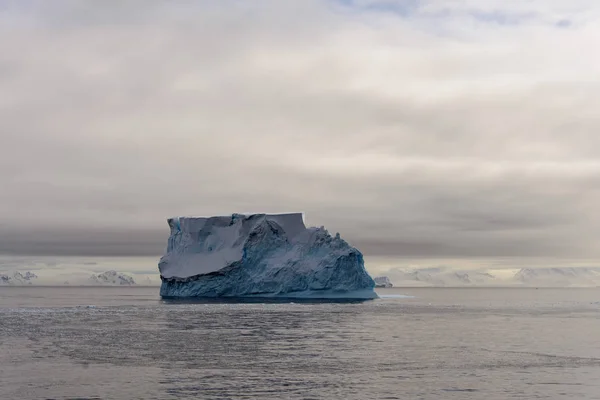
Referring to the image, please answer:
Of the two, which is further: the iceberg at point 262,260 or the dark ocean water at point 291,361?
the iceberg at point 262,260

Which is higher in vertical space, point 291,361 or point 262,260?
point 262,260

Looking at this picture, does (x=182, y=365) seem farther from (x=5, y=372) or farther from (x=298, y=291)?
(x=298, y=291)

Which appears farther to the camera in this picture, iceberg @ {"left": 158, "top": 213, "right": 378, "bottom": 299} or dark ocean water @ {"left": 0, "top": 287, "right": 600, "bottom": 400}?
iceberg @ {"left": 158, "top": 213, "right": 378, "bottom": 299}

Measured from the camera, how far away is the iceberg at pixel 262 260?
55906mm

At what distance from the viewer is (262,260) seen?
5669 centimetres

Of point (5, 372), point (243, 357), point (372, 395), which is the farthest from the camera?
point (243, 357)

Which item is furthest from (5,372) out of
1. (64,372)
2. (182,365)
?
(182,365)

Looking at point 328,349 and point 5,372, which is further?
point 328,349

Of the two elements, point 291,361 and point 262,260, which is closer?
point 291,361

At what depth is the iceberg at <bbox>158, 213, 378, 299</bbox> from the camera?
183ft

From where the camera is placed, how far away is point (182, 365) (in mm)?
18047

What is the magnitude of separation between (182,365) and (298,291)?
39.9 m

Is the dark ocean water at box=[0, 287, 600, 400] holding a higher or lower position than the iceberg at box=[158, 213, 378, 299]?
lower

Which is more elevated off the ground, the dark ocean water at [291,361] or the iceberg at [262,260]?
the iceberg at [262,260]
